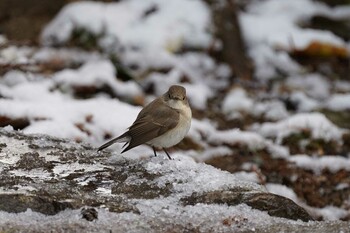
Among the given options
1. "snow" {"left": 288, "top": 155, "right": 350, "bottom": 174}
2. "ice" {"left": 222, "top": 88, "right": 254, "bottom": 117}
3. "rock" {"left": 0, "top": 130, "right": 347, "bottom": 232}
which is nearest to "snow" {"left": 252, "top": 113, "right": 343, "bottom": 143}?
"snow" {"left": 288, "top": 155, "right": 350, "bottom": 174}

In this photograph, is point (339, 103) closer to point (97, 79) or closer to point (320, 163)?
point (320, 163)

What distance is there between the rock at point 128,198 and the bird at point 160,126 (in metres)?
0.50

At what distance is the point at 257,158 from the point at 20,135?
2846mm

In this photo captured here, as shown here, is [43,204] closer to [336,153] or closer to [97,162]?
[97,162]

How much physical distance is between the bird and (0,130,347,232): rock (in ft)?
1.65

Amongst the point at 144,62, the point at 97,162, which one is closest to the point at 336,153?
the point at 144,62

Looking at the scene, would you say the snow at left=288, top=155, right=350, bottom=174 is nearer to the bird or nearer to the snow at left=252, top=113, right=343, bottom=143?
the snow at left=252, top=113, right=343, bottom=143

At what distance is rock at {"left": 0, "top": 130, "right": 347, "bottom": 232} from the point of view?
11.8 feet

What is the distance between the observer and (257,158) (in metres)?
7.18

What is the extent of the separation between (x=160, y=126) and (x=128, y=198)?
144cm

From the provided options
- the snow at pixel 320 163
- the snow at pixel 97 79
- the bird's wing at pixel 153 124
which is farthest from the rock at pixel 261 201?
the snow at pixel 97 79

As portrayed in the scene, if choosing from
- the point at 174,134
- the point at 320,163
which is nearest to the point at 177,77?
the point at 320,163

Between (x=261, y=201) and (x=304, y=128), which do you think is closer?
(x=261, y=201)

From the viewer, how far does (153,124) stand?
5.38 m
